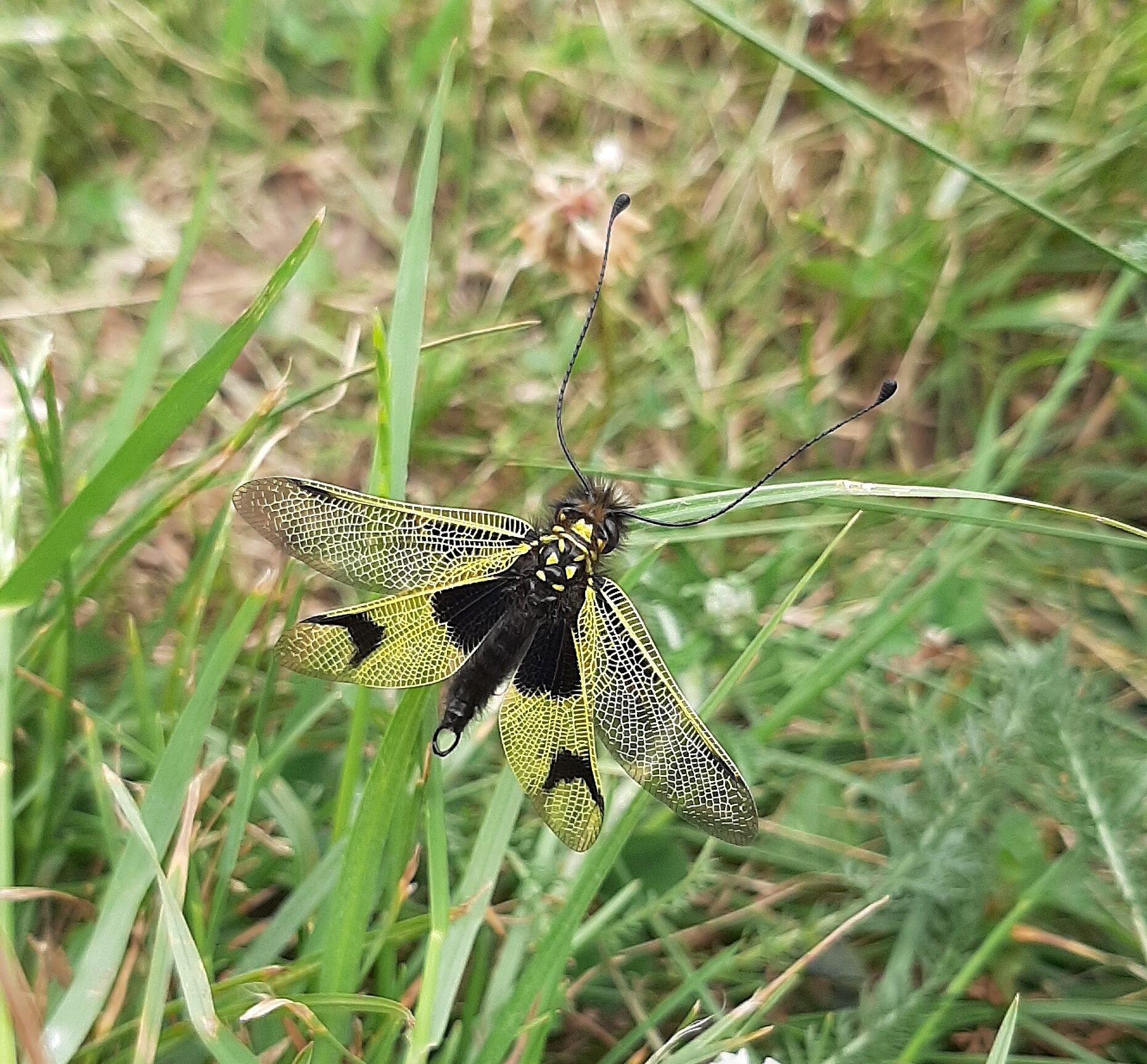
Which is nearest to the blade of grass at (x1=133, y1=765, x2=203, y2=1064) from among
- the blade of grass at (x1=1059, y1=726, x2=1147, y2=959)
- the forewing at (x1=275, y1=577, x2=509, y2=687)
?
the forewing at (x1=275, y1=577, x2=509, y2=687)

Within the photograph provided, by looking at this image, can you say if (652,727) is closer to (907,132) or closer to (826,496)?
(826,496)

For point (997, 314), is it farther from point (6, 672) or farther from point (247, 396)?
point (6, 672)

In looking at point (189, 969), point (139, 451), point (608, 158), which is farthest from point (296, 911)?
point (608, 158)

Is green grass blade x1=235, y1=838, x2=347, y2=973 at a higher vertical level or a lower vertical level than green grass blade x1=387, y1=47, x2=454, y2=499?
lower

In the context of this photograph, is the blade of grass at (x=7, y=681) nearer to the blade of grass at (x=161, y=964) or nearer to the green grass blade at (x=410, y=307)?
the blade of grass at (x=161, y=964)

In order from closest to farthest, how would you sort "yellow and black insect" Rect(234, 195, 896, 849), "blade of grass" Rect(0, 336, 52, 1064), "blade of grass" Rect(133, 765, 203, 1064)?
"blade of grass" Rect(0, 336, 52, 1064) → "blade of grass" Rect(133, 765, 203, 1064) → "yellow and black insect" Rect(234, 195, 896, 849)

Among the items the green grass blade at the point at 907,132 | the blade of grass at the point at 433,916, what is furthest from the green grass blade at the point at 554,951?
the green grass blade at the point at 907,132

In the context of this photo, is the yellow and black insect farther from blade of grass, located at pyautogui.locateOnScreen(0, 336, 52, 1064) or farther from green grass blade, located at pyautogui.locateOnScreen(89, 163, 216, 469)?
green grass blade, located at pyautogui.locateOnScreen(89, 163, 216, 469)
